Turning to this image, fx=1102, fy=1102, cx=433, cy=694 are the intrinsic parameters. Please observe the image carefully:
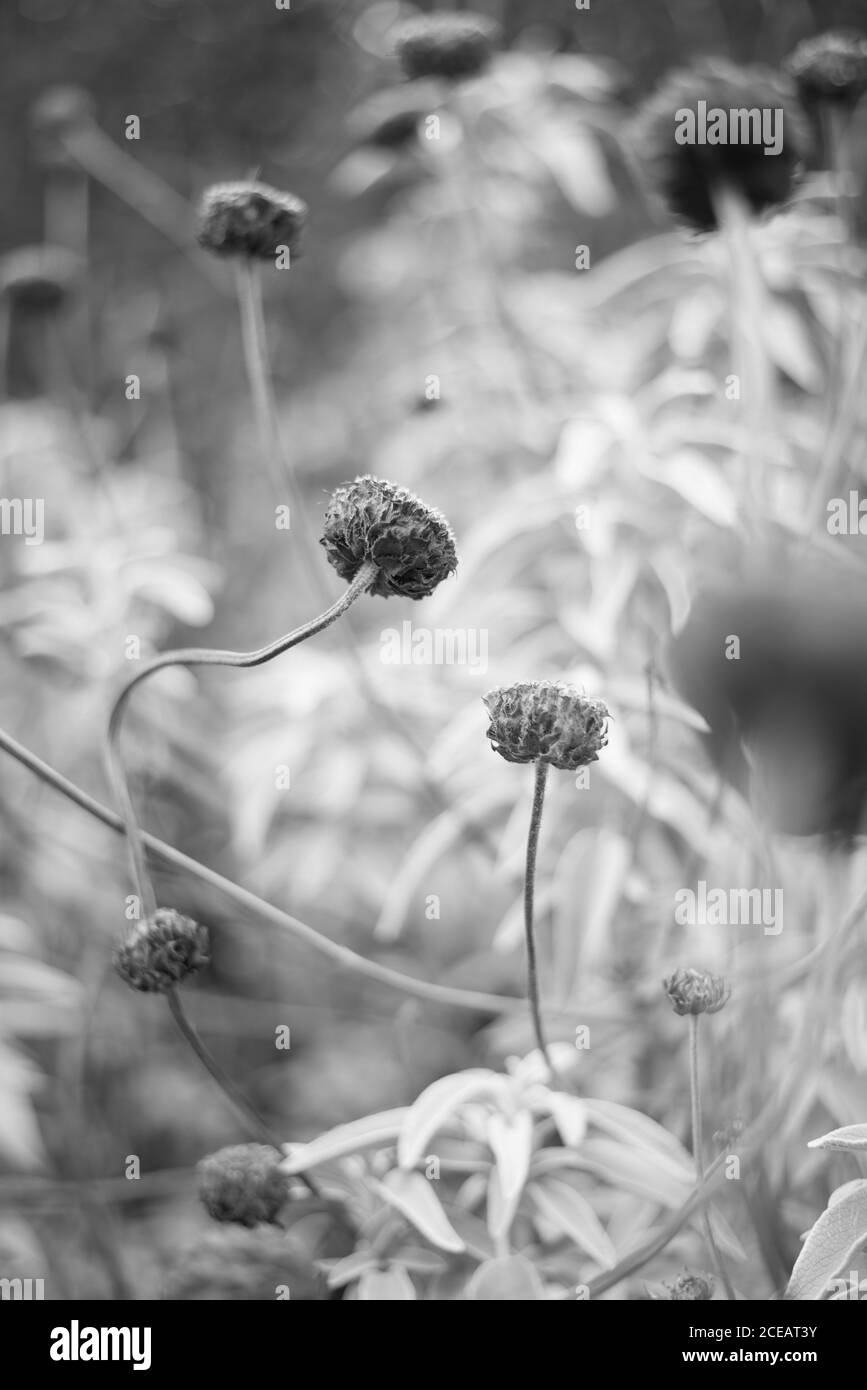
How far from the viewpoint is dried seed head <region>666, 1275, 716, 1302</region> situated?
1.42 feet

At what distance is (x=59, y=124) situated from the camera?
902 mm

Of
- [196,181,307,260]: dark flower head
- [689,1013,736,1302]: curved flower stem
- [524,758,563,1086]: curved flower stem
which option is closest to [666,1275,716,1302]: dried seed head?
[689,1013,736,1302]: curved flower stem

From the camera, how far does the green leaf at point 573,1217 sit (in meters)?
0.45

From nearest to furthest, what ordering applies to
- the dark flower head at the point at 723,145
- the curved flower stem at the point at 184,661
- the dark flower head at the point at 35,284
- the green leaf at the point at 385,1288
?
the curved flower stem at the point at 184,661 → the green leaf at the point at 385,1288 → the dark flower head at the point at 723,145 → the dark flower head at the point at 35,284

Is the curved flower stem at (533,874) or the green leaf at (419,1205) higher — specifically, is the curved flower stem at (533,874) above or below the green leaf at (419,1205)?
above

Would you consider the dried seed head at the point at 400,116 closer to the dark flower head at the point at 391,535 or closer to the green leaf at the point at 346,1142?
the dark flower head at the point at 391,535

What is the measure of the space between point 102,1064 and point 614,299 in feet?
2.63

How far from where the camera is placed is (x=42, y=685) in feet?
3.19

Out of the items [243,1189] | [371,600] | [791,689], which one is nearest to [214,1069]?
[243,1189]

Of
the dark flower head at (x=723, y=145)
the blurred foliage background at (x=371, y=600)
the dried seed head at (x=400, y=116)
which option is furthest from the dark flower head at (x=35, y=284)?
the dark flower head at (x=723, y=145)

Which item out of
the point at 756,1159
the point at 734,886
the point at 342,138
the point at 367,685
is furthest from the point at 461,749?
the point at 342,138

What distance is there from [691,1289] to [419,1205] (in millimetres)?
112

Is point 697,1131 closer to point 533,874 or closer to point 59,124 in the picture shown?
point 533,874

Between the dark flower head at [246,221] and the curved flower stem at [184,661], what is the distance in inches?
8.4
